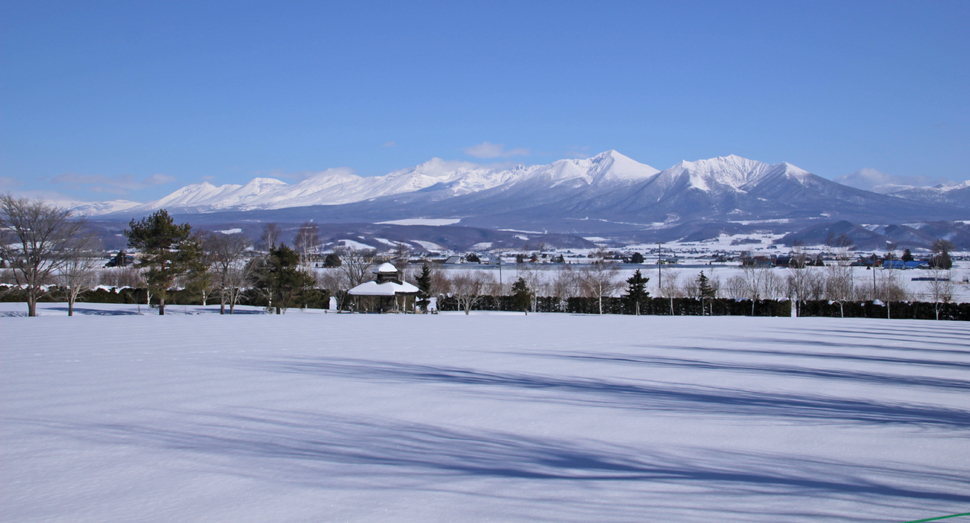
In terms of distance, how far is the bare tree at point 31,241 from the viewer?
103 feet

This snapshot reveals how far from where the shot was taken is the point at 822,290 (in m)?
49.1

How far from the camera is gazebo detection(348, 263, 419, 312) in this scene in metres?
36.1

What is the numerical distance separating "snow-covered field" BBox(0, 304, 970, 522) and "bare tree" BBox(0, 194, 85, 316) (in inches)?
831

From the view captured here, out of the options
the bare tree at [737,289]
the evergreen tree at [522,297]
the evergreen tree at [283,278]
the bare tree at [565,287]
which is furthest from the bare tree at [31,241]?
the bare tree at [737,289]

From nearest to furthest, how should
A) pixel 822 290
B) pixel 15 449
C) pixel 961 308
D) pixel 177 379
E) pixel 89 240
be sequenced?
pixel 15 449 → pixel 177 379 → pixel 961 308 → pixel 89 240 → pixel 822 290

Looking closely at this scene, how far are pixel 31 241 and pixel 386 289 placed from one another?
18.2m

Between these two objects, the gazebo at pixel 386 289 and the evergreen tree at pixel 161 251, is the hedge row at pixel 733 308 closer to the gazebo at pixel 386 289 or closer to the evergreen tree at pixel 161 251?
the gazebo at pixel 386 289

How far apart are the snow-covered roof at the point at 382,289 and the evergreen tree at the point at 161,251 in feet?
29.7

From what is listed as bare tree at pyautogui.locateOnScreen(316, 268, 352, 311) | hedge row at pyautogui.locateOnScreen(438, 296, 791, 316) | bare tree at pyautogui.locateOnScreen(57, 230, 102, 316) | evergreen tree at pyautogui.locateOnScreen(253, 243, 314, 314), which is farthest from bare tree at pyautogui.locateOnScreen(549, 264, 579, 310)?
bare tree at pyautogui.locateOnScreen(57, 230, 102, 316)

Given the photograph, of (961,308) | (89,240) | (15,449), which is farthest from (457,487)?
(89,240)

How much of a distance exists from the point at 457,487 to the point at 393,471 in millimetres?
723

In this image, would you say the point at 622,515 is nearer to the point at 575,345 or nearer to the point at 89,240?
the point at 575,345

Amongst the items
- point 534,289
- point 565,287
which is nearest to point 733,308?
point 534,289

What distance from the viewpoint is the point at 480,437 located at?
6.77 meters
